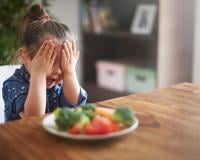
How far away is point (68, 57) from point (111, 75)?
182 cm

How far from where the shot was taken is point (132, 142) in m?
0.81

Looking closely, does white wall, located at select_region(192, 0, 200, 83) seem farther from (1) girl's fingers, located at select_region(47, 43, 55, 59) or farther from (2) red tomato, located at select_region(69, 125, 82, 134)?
(2) red tomato, located at select_region(69, 125, 82, 134)

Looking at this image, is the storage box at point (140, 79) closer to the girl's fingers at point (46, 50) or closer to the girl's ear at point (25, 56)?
the girl's ear at point (25, 56)

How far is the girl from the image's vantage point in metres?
1.11

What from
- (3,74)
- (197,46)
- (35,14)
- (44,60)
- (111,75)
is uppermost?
(35,14)

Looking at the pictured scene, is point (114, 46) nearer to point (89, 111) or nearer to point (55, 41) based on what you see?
point (55, 41)

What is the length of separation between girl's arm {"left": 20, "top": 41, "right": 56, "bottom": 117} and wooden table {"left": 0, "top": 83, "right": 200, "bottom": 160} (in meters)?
0.14

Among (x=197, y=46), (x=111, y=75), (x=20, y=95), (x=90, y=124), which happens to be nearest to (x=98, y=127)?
(x=90, y=124)

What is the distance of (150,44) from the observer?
9.41 ft

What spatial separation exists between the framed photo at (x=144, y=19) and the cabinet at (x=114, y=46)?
7 cm

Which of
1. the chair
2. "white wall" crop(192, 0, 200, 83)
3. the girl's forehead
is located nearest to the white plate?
the girl's forehead

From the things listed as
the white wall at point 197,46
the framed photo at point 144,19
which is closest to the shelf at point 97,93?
the framed photo at point 144,19

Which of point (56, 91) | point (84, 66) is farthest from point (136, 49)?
point (56, 91)

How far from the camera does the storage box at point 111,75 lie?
2.87 meters
